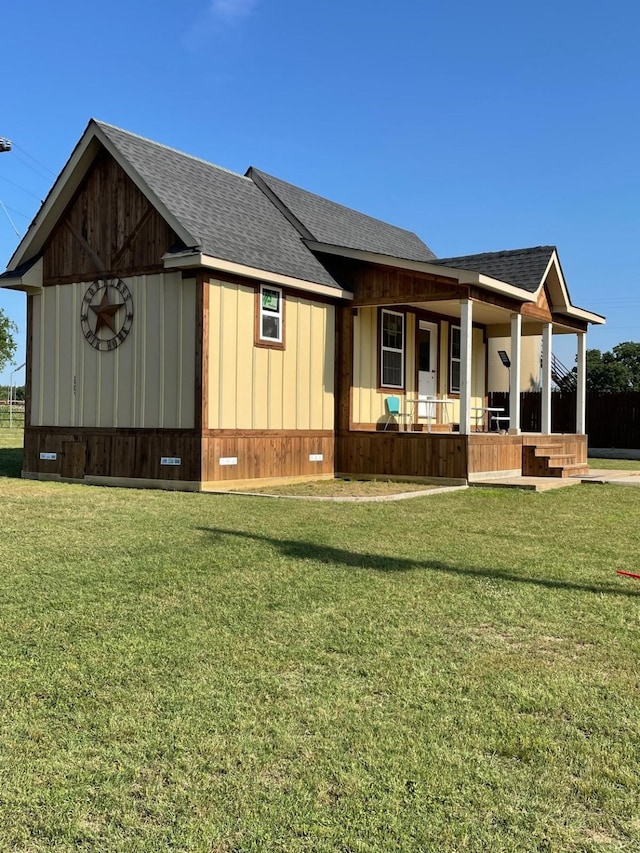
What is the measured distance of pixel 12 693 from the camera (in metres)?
Answer: 3.44

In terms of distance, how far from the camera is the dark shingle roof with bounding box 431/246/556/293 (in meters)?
14.9

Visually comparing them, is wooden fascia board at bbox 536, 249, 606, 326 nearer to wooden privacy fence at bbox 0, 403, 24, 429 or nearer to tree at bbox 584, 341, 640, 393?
wooden privacy fence at bbox 0, 403, 24, 429

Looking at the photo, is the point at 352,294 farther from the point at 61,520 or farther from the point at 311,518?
the point at 61,520

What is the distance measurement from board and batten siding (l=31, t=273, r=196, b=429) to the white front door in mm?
5978

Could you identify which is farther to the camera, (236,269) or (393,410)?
(393,410)

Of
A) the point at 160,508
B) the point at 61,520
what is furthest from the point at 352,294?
the point at 61,520

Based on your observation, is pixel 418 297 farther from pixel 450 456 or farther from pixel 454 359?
pixel 454 359

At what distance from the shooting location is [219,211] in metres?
13.6

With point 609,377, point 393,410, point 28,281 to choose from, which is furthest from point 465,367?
point 609,377

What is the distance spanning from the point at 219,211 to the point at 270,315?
2106mm

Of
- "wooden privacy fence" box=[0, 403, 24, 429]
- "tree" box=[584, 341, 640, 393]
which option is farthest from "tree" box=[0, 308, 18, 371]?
"tree" box=[584, 341, 640, 393]

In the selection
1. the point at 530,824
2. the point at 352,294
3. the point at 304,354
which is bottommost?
the point at 530,824

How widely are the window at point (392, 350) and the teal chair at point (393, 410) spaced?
1.21 feet

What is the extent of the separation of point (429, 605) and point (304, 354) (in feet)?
30.1
